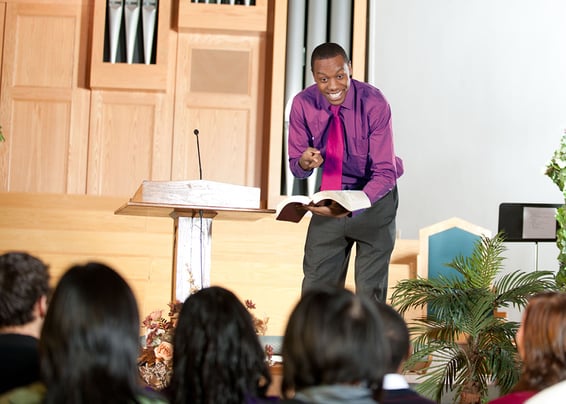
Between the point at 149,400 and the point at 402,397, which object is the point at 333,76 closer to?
the point at 402,397

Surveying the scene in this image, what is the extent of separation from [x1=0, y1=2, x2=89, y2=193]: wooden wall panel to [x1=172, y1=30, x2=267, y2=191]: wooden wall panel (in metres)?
0.89

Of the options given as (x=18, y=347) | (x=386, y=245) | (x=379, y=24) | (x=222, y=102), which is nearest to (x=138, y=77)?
(x=222, y=102)

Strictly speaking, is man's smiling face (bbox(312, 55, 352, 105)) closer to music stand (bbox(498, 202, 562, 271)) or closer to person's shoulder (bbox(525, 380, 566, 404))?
person's shoulder (bbox(525, 380, 566, 404))

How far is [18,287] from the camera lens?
2.22 metres

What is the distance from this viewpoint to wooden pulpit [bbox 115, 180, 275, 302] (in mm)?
4164

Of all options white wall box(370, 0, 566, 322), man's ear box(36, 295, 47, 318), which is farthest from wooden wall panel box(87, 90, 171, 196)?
man's ear box(36, 295, 47, 318)

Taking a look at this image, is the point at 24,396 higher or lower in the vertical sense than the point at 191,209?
lower

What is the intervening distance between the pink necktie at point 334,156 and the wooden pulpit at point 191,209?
1.03 ft

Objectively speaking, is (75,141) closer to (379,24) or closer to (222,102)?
(222,102)

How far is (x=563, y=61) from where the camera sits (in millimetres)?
8789

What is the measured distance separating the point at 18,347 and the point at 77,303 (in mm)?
355

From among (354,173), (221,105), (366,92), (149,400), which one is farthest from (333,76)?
(221,105)

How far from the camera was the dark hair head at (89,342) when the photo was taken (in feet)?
5.99

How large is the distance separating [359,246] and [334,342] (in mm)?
2343
